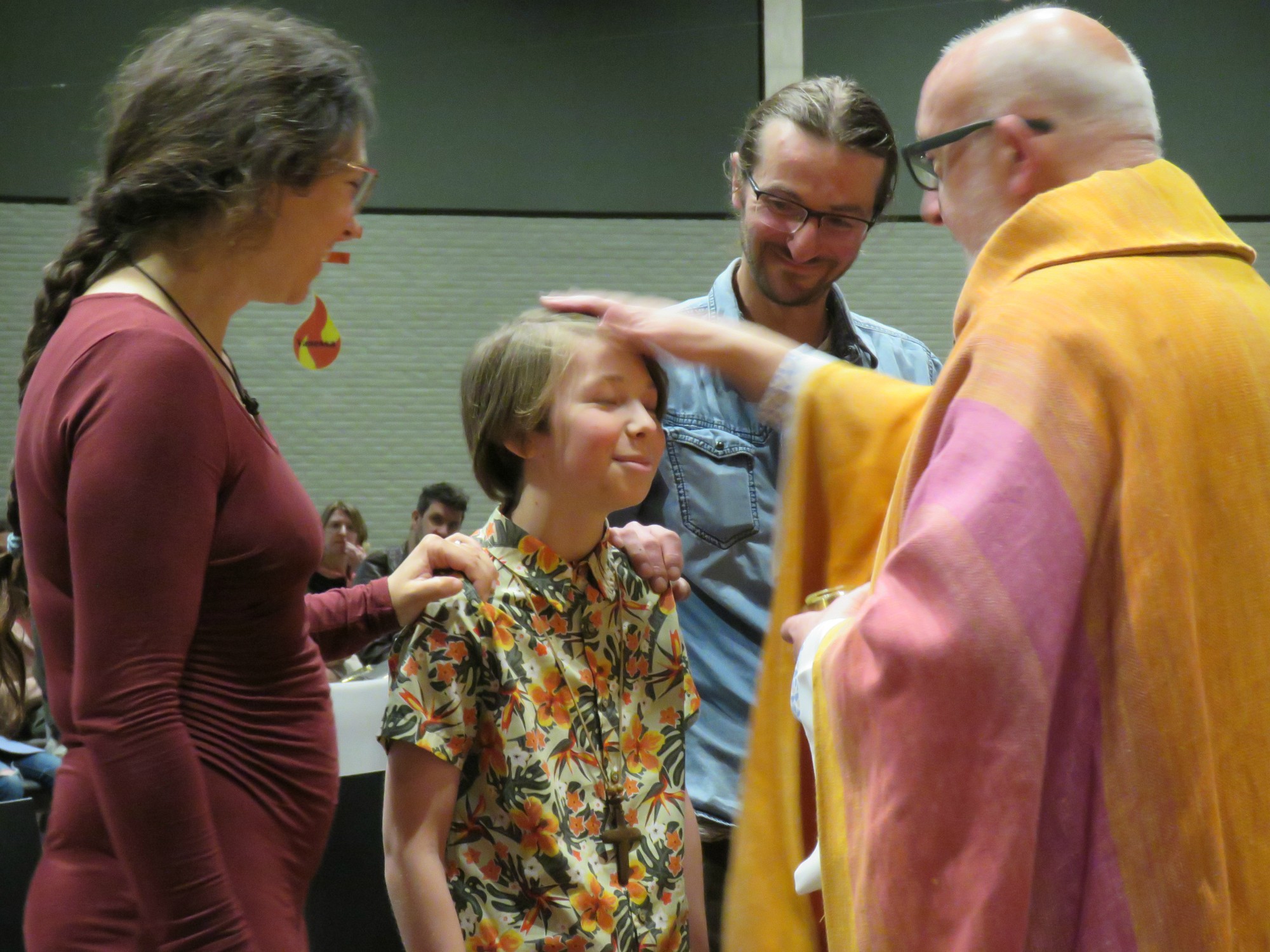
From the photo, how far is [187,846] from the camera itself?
1.04m

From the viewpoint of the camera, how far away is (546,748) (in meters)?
1.48

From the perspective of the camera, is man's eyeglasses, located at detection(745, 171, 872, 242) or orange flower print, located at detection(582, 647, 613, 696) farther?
man's eyeglasses, located at detection(745, 171, 872, 242)

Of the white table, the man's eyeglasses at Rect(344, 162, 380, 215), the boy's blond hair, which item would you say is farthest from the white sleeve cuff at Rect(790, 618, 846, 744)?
the white table

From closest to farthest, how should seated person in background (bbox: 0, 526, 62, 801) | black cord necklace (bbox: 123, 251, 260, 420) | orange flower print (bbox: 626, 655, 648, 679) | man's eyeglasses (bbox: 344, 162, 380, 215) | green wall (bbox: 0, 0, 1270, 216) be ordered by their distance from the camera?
black cord necklace (bbox: 123, 251, 260, 420)
man's eyeglasses (bbox: 344, 162, 380, 215)
orange flower print (bbox: 626, 655, 648, 679)
seated person in background (bbox: 0, 526, 62, 801)
green wall (bbox: 0, 0, 1270, 216)

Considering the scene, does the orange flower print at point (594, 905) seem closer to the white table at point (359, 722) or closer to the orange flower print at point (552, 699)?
the orange flower print at point (552, 699)

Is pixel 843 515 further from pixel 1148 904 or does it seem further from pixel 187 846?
pixel 187 846

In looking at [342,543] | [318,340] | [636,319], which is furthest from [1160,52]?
[636,319]

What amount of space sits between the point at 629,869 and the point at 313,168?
0.83m

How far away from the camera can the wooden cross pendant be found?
1484mm

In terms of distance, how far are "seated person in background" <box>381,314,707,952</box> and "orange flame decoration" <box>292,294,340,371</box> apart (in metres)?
5.04

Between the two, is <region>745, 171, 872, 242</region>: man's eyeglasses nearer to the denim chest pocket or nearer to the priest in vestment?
the denim chest pocket

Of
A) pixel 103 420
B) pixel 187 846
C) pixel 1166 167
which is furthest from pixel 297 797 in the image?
pixel 1166 167

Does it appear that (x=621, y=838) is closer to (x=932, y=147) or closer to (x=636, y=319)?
(x=636, y=319)

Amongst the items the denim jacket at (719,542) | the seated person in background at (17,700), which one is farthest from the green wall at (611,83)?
the denim jacket at (719,542)
